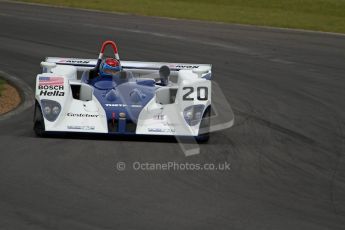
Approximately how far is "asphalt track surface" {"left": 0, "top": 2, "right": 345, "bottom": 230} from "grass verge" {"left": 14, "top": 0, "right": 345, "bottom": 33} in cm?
792

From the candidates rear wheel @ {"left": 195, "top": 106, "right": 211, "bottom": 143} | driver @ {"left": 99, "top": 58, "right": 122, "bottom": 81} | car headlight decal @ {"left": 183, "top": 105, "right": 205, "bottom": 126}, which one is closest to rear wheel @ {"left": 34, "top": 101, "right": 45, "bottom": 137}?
driver @ {"left": 99, "top": 58, "right": 122, "bottom": 81}

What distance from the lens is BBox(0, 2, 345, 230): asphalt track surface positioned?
784 centimetres

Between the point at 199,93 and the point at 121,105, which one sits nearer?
the point at 121,105

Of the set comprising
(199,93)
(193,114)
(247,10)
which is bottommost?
(247,10)

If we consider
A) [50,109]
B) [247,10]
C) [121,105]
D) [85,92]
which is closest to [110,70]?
[85,92]

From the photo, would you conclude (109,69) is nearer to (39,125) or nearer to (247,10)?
(39,125)

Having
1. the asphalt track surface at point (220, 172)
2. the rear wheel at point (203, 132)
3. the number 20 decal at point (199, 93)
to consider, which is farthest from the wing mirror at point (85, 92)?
the rear wheel at point (203, 132)

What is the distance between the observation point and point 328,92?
16.2m

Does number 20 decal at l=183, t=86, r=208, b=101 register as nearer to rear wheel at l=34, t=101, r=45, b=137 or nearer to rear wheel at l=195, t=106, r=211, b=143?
rear wheel at l=195, t=106, r=211, b=143

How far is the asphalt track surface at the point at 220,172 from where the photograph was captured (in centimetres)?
784

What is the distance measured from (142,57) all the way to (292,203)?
1143 cm

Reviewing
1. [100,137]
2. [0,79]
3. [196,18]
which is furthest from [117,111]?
[196,18]

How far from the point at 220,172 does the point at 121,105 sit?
2.23 m

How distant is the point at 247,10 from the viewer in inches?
1163
